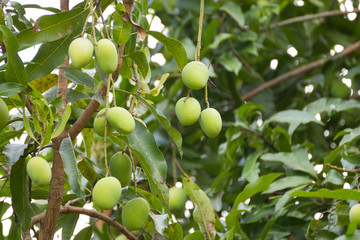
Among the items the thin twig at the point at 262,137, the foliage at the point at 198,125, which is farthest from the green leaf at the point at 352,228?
the thin twig at the point at 262,137

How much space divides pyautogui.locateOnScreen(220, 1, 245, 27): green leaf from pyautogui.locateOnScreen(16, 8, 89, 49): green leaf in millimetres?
1070

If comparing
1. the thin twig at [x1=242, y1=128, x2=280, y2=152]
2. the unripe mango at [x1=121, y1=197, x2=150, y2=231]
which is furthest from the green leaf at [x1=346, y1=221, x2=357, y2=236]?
the thin twig at [x1=242, y1=128, x2=280, y2=152]

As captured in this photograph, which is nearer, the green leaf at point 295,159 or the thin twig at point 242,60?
the green leaf at point 295,159

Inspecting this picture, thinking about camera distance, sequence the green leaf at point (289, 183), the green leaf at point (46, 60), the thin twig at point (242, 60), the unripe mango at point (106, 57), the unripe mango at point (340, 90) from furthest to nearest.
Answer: the thin twig at point (242, 60) < the unripe mango at point (340, 90) < the green leaf at point (289, 183) < the green leaf at point (46, 60) < the unripe mango at point (106, 57)

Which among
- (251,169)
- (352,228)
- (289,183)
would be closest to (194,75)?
(352,228)

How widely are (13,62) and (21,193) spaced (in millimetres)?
199

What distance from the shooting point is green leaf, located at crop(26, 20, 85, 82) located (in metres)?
0.78

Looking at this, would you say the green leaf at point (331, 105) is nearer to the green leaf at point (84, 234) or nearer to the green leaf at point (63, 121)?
the green leaf at point (84, 234)

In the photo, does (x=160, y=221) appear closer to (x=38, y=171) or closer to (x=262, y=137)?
(x=38, y=171)

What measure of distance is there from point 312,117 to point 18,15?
0.88m

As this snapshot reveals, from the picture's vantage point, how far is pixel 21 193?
793mm

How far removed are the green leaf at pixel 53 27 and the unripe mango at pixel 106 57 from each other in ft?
0.40

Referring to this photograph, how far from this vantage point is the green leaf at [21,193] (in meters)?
0.78

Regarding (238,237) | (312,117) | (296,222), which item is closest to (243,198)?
(238,237)
